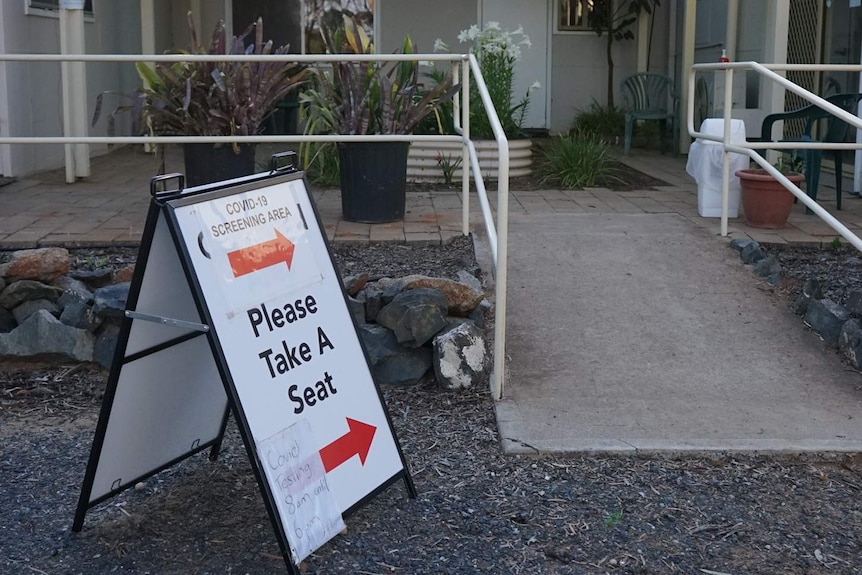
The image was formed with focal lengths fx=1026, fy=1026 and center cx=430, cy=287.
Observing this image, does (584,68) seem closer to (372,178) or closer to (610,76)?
(610,76)

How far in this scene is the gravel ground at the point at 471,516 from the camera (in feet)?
9.61

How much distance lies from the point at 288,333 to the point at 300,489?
447mm

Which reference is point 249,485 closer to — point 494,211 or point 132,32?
point 494,211

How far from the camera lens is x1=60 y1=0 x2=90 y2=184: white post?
759cm

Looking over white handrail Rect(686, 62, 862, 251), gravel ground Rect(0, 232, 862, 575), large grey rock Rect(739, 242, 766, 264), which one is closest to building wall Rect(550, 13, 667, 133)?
white handrail Rect(686, 62, 862, 251)

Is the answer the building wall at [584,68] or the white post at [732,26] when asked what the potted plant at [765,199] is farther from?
the building wall at [584,68]

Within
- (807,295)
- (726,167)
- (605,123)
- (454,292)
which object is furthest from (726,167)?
(605,123)

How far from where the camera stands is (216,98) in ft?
19.2

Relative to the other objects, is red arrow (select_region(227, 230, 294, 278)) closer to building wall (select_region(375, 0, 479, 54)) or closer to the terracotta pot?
the terracotta pot

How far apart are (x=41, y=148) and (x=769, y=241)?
5.91m

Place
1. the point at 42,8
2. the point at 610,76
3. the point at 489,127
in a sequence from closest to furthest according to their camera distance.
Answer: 1. the point at 489,127
2. the point at 42,8
3. the point at 610,76

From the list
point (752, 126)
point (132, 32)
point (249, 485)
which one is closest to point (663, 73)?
point (752, 126)

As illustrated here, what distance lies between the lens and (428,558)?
294cm

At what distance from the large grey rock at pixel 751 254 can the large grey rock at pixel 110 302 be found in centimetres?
314
